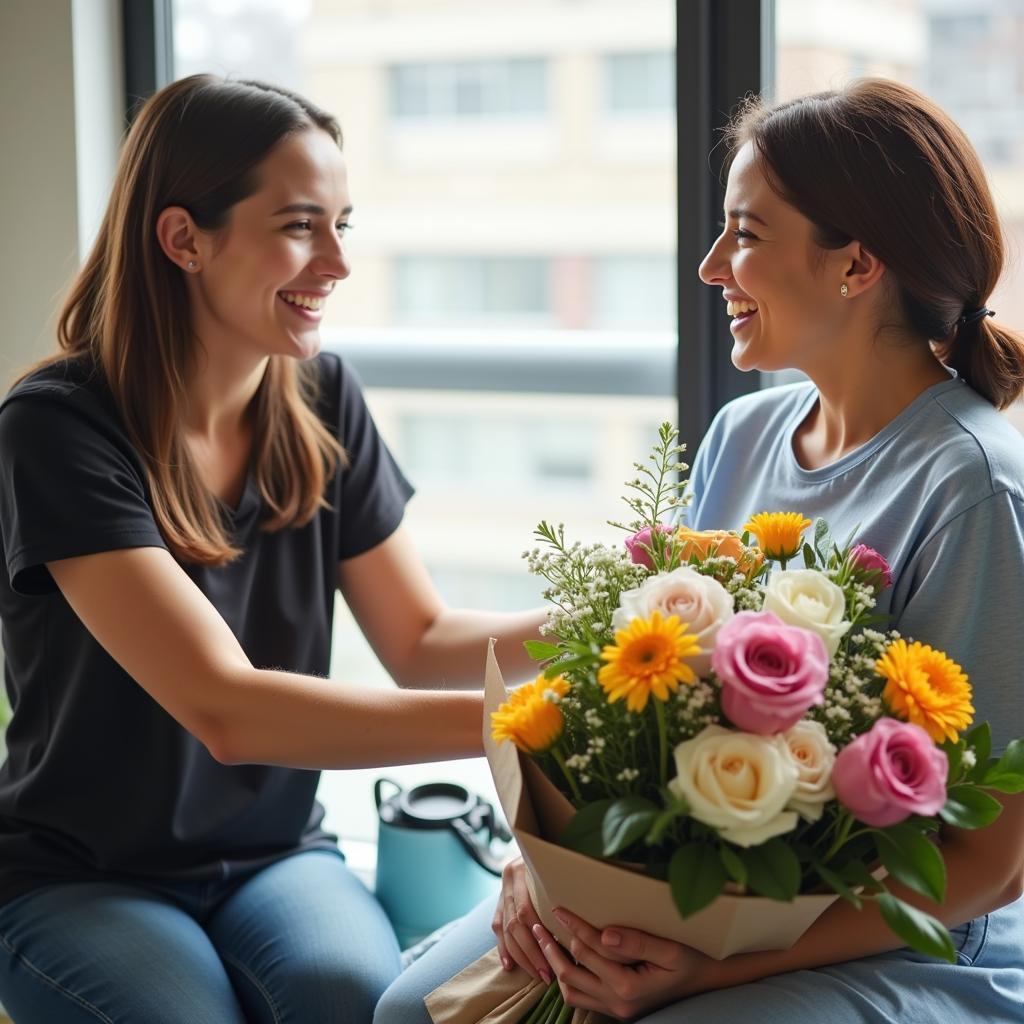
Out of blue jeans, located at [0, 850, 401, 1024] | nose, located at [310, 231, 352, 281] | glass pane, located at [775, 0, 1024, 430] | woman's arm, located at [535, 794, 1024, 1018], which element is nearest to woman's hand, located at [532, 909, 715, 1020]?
woman's arm, located at [535, 794, 1024, 1018]

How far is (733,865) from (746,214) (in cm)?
84

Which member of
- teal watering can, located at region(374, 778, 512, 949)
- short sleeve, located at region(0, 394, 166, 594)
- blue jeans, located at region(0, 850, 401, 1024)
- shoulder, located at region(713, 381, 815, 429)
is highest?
shoulder, located at region(713, 381, 815, 429)

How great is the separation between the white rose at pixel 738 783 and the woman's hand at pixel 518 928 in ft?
1.40

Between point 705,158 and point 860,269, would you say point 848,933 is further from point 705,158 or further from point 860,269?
point 705,158

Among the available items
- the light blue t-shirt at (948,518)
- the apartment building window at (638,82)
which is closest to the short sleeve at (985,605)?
the light blue t-shirt at (948,518)

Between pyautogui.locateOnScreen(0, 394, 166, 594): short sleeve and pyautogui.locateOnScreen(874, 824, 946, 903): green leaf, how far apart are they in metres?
1.00

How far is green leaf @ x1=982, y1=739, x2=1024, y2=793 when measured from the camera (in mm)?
1160

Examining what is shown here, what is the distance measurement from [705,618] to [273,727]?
71cm

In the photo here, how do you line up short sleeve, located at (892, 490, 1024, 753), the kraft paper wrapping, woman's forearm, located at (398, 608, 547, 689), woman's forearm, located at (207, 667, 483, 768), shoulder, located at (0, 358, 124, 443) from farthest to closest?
woman's forearm, located at (398, 608, 547, 689) < shoulder, located at (0, 358, 124, 443) < woman's forearm, located at (207, 667, 483, 768) < short sleeve, located at (892, 490, 1024, 753) < the kraft paper wrapping

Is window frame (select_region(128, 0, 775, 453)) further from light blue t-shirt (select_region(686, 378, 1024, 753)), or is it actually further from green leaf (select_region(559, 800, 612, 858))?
green leaf (select_region(559, 800, 612, 858))

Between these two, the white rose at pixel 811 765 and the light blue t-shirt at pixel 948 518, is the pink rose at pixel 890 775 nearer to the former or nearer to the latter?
the white rose at pixel 811 765

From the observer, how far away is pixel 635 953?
1.23m

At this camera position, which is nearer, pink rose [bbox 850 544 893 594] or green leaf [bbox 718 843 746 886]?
green leaf [bbox 718 843 746 886]

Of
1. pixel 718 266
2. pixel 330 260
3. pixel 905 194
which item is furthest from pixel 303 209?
pixel 905 194
